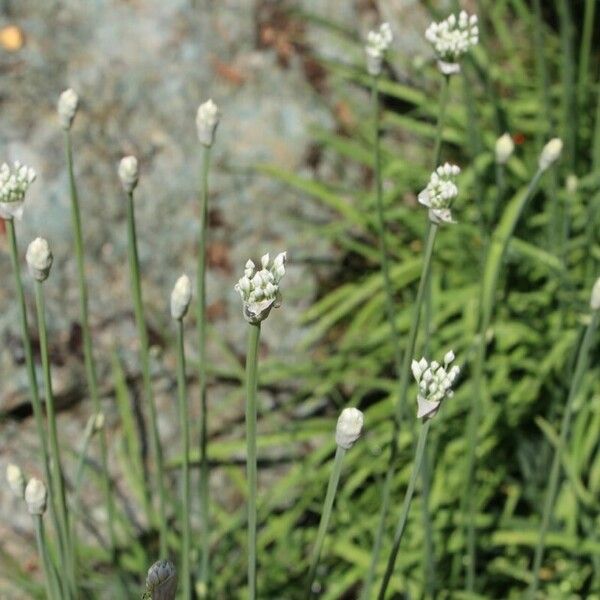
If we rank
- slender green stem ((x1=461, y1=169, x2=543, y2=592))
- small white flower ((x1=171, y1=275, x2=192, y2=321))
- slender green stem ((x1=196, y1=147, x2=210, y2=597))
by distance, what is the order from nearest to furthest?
small white flower ((x1=171, y1=275, x2=192, y2=321)), slender green stem ((x1=196, y1=147, x2=210, y2=597)), slender green stem ((x1=461, y1=169, x2=543, y2=592))

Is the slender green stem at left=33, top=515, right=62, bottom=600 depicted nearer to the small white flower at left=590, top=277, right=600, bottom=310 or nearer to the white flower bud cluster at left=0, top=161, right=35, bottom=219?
the white flower bud cluster at left=0, top=161, right=35, bottom=219

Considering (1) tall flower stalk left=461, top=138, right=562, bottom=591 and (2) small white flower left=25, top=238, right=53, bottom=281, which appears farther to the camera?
(1) tall flower stalk left=461, top=138, right=562, bottom=591

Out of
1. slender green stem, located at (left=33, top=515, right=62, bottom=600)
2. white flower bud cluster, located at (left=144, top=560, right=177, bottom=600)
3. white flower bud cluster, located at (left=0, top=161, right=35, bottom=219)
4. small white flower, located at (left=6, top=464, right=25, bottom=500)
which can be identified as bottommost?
slender green stem, located at (left=33, top=515, right=62, bottom=600)

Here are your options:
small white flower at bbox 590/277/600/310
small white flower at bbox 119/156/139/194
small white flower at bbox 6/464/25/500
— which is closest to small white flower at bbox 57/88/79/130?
small white flower at bbox 119/156/139/194

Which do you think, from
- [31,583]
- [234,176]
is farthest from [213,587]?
[234,176]

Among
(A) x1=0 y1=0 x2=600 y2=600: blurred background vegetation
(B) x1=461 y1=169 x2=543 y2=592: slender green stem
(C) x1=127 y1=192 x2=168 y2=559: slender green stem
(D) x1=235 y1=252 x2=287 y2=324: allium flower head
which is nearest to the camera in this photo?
(D) x1=235 y1=252 x2=287 y2=324: allium flower head

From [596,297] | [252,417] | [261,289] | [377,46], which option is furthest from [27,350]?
[596,297]

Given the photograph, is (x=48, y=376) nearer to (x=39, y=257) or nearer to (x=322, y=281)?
(x=39, y=257)
